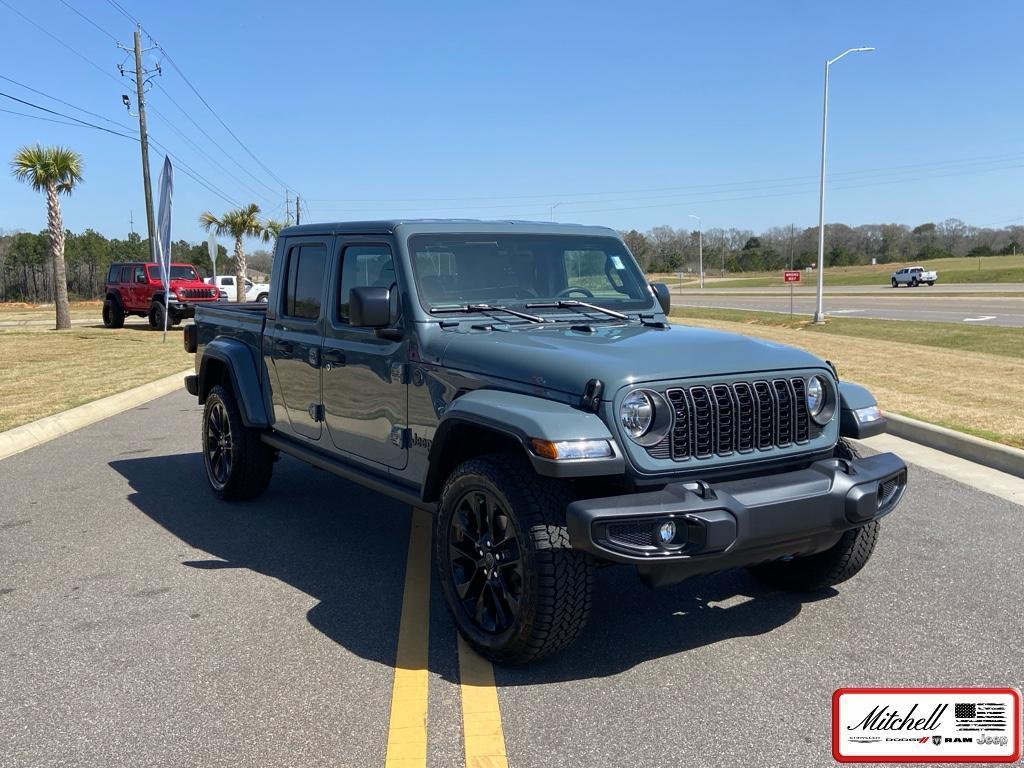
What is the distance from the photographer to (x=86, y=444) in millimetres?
9719

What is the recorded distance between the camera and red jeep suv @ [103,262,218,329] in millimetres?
28375

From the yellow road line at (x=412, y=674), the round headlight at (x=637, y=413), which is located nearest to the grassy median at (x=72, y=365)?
the yellow road line at (x=412, y=674)

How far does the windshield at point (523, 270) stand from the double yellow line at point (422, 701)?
1596mm

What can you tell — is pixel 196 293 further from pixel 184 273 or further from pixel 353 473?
pixel 353 473

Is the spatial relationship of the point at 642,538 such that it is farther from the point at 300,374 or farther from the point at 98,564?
the point at 98,564

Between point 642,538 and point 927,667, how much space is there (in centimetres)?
139

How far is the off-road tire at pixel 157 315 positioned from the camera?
91.5 ft

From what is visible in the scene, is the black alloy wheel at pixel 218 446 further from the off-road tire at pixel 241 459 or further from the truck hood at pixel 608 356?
the truck hood at pixel 608 356

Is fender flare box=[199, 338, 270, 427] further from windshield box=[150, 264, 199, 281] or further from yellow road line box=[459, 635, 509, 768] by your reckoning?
windshield box=[150, 264, 199, 281]

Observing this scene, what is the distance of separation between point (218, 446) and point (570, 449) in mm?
4285

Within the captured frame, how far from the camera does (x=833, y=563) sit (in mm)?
4668

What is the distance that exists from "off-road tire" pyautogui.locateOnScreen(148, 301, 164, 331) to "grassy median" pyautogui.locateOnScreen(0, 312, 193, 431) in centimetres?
75

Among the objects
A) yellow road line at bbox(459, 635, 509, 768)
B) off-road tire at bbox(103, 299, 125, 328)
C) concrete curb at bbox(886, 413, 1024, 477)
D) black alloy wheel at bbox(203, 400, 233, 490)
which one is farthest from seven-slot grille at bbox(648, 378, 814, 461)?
off-road tire at bbox(103, 299, 125, 328)

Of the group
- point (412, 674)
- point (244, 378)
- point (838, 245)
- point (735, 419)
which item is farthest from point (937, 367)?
point (838, 245)
